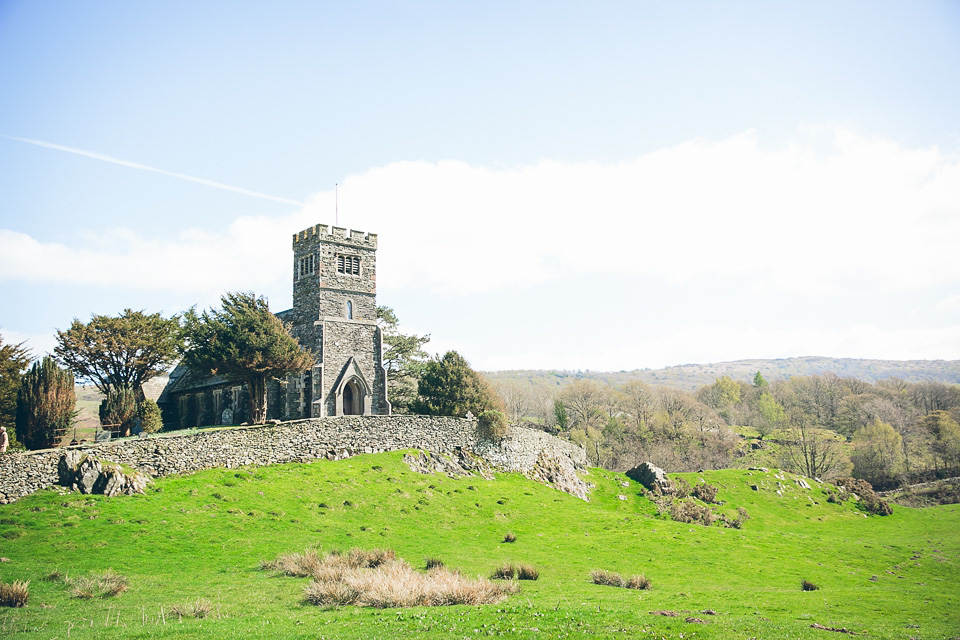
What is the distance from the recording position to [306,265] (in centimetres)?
4906

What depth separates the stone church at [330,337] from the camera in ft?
152

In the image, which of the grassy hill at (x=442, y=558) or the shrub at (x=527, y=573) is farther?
the shrub at (x=527, y=573)

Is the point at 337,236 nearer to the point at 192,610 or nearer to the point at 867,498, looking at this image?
the point at 192,610

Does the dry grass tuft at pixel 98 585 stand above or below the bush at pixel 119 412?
below

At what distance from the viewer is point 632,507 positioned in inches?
1818

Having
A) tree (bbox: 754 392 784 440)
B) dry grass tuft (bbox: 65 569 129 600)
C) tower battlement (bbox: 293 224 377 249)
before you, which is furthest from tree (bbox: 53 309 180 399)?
tree (bbox: 754 392 784 440)

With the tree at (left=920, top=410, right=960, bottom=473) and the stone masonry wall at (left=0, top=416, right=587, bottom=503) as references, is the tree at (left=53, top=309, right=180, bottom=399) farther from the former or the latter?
the tree at (left=920, top=410, right=960, bottom=473)

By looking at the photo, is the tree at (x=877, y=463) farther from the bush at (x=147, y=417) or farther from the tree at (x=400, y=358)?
the bush at (x=147, y=417)

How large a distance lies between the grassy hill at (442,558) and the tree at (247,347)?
27.2 feet

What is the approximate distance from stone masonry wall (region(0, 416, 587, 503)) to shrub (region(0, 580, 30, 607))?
10894 mm

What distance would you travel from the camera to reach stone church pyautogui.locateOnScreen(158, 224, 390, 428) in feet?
152

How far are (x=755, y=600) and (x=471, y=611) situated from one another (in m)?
9.98

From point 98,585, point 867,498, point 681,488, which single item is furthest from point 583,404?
point 98,585

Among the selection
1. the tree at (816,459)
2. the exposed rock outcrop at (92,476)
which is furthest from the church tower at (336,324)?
the tree at (816,459)
